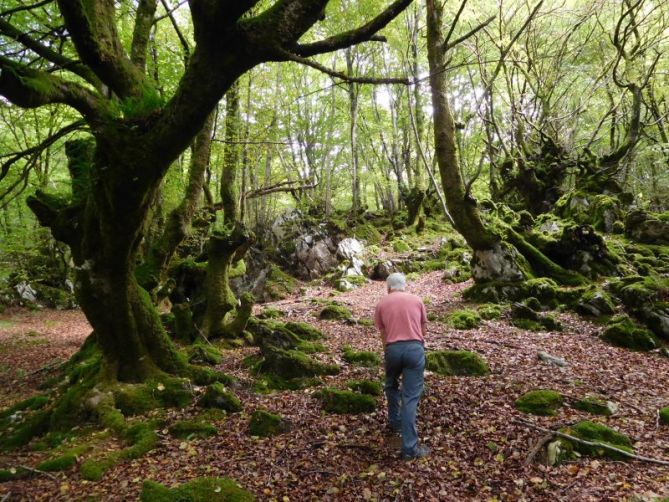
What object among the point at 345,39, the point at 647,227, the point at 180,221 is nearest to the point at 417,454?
the point at 345,39

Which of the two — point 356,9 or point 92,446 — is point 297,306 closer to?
point 92,446

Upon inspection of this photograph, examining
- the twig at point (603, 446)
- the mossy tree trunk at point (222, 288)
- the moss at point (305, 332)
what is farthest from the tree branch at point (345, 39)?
the moss at point (305, 332)

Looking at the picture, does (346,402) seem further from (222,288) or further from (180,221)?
(180,221)

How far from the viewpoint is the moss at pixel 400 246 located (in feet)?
66.4

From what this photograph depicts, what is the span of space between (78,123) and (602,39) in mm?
22701

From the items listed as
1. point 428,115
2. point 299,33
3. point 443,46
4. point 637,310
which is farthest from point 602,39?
point 299,33

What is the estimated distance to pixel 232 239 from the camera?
358 inches

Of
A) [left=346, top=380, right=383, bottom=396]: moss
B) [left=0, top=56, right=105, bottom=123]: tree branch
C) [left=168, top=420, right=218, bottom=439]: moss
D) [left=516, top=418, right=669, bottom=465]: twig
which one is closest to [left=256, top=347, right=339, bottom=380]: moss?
[left=346, top=380, right=383, bottom=396]: moss

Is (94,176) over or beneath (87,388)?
over

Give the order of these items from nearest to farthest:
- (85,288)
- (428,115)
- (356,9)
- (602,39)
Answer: (85,288)
(356,9)
(602,39)
(428,115)

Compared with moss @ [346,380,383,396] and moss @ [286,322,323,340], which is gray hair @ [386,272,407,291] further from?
moss @ [286,322,323,340]

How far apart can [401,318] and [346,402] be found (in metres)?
1.75

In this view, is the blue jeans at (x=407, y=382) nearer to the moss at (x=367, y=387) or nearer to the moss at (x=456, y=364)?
the moss at (x=367, y=387)

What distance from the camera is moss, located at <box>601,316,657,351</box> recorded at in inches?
291
